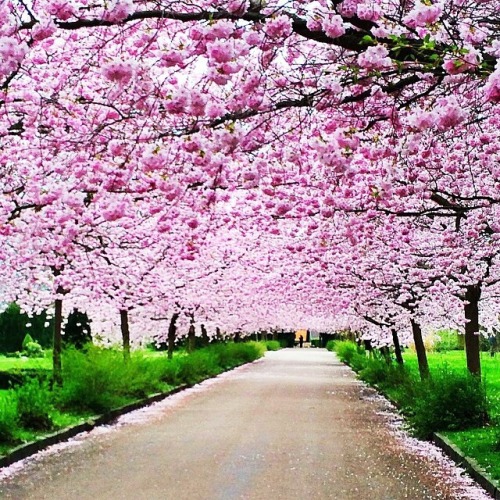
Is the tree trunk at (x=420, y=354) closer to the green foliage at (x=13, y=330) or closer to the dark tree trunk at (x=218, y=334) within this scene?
the dark tree trunk at (x=218, y=334)

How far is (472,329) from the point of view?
16.4m

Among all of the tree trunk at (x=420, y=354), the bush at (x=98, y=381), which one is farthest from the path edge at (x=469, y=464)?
the bush at (x=98, y=381)

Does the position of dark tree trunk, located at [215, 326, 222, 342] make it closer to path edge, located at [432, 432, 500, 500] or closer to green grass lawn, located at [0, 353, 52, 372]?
green grass lawn, located at [0, 353, 52, 372]

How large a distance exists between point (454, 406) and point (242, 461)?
4397 millimetres

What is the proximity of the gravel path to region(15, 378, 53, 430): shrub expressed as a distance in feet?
2.01

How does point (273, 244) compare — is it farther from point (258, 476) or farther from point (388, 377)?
point (258, 476)

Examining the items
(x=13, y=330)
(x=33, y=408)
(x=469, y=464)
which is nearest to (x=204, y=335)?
(x=13, y=330)

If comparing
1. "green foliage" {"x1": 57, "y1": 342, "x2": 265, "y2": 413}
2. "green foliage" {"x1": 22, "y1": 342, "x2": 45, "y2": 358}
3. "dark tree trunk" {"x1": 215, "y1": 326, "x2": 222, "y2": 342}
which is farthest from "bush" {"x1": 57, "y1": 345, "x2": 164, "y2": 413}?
"green foliage" {"x1": 22, "y1": 342, "x2": 45, "y2": 358}

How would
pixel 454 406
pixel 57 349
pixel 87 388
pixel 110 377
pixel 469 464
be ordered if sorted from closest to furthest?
pixel 469 464
pixel 454 406
pixel 87 388
pixel 57 349
pixel 110 377

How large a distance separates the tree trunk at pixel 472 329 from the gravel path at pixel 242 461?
6.61 feet

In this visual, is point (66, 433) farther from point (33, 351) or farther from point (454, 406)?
point (33, 351)

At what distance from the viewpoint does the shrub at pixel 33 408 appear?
1281cm

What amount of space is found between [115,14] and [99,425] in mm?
10927

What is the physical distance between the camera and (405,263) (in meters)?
17.1
